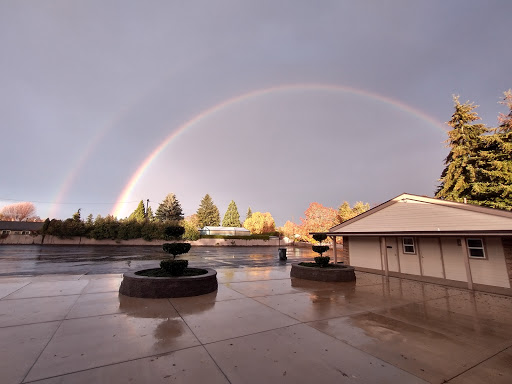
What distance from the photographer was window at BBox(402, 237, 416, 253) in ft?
42.7

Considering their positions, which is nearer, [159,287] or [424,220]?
[159,287]

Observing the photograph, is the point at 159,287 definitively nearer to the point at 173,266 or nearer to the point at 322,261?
the point at 173,266

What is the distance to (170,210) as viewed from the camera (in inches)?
2579

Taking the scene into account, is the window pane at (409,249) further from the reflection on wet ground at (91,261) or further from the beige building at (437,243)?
the reflection on wet ground at (91,261)

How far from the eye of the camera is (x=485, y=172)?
66.7 ft

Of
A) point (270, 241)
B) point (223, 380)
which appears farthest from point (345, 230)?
point (270, 241)

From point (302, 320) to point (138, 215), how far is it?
69537 mm

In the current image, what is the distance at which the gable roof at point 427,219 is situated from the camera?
32.7ft

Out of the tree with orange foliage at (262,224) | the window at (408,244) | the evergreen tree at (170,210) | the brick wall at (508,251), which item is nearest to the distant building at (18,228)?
the evergreen tree at (170,210)

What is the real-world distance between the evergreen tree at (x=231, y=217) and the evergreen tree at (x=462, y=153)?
6499cm

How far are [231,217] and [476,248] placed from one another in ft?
Result: 246

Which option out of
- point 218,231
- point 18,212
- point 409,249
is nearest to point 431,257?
point 409,249

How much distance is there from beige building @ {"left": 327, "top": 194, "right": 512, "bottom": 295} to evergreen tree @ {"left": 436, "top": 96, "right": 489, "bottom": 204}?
13147 mm

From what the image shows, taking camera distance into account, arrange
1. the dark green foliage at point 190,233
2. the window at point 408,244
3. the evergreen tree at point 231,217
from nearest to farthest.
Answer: the window at point 408,244 → the dark green foliage at point 190,233 → the evergreen tree at point 231,217
